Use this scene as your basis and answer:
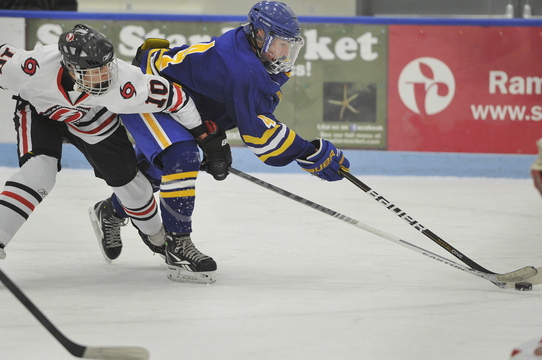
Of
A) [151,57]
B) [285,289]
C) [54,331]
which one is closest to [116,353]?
[54,331]

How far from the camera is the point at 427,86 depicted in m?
5.77

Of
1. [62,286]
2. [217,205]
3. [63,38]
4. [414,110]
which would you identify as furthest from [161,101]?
[414,110]

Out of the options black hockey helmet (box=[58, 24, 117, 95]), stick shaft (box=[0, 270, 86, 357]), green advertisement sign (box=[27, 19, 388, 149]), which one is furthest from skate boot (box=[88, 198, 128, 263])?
green advertisement sign (box=[27, 19, 388, 149])

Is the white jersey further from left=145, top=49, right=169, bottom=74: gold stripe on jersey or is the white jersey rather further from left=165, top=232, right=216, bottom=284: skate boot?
left=165, top=232, right=216, bottom=284: skate boot

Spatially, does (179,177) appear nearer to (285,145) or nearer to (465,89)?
(285,145)

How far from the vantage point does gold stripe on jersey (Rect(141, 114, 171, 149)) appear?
107 inches

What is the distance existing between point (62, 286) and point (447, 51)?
391cm

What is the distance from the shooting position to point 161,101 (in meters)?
2.70

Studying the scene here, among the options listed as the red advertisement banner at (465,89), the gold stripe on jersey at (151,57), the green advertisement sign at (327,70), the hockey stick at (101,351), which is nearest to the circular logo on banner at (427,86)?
the red advertisement banner at (465,89)

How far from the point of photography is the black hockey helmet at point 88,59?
2.48 metres

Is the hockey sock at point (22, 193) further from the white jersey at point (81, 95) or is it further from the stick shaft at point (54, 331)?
the stick shaft at point (54, 331)

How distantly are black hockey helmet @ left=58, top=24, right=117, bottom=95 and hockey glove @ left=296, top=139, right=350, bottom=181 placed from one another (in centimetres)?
75

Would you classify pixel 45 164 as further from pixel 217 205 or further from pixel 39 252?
pixel 217 205

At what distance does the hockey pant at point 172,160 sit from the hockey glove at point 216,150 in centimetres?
4
